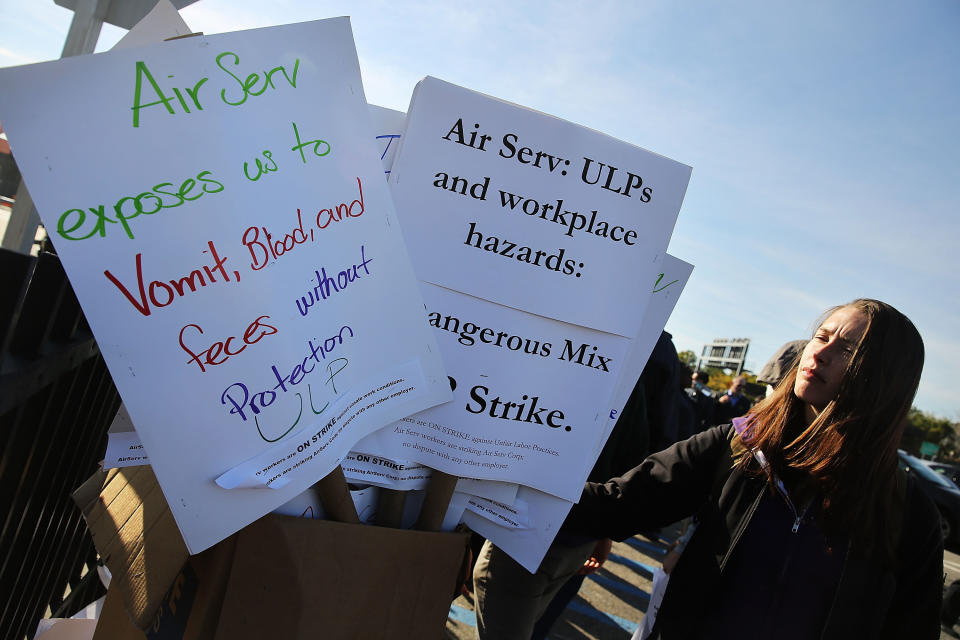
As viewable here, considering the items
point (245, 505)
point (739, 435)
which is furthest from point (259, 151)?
point (739, 435)

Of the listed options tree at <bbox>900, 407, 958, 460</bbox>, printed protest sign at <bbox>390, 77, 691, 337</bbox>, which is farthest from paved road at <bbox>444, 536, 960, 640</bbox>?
tree at <bbox>900, 407, 958, 460</bbox>

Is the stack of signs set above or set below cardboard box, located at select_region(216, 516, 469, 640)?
above

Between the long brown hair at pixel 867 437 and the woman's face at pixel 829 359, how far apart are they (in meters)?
0.02

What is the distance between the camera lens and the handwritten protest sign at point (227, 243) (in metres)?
0.99

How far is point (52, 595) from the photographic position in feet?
7.50

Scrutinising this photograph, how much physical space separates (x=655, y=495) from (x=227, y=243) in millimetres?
1473

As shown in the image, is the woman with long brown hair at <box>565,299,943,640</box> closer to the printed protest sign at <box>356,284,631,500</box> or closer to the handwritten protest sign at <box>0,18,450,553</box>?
the printed protest sign at <box>356,284,631,500</box>

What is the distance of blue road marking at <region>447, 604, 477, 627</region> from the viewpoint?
159 inches

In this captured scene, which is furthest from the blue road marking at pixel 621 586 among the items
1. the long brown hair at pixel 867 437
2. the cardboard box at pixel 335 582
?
the cardboard box at pixel 335 582

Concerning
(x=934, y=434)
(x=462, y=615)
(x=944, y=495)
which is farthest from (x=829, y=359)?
(x=934, y=434)

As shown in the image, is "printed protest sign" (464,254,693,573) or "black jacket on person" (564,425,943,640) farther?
"black jacket on person" (564,425,943,640)

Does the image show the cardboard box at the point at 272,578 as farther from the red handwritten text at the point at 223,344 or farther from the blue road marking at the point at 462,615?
the blue road marking at the point at 462,615

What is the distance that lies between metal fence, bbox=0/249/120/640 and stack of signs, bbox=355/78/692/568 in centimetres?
71

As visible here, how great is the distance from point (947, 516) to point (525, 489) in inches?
610
